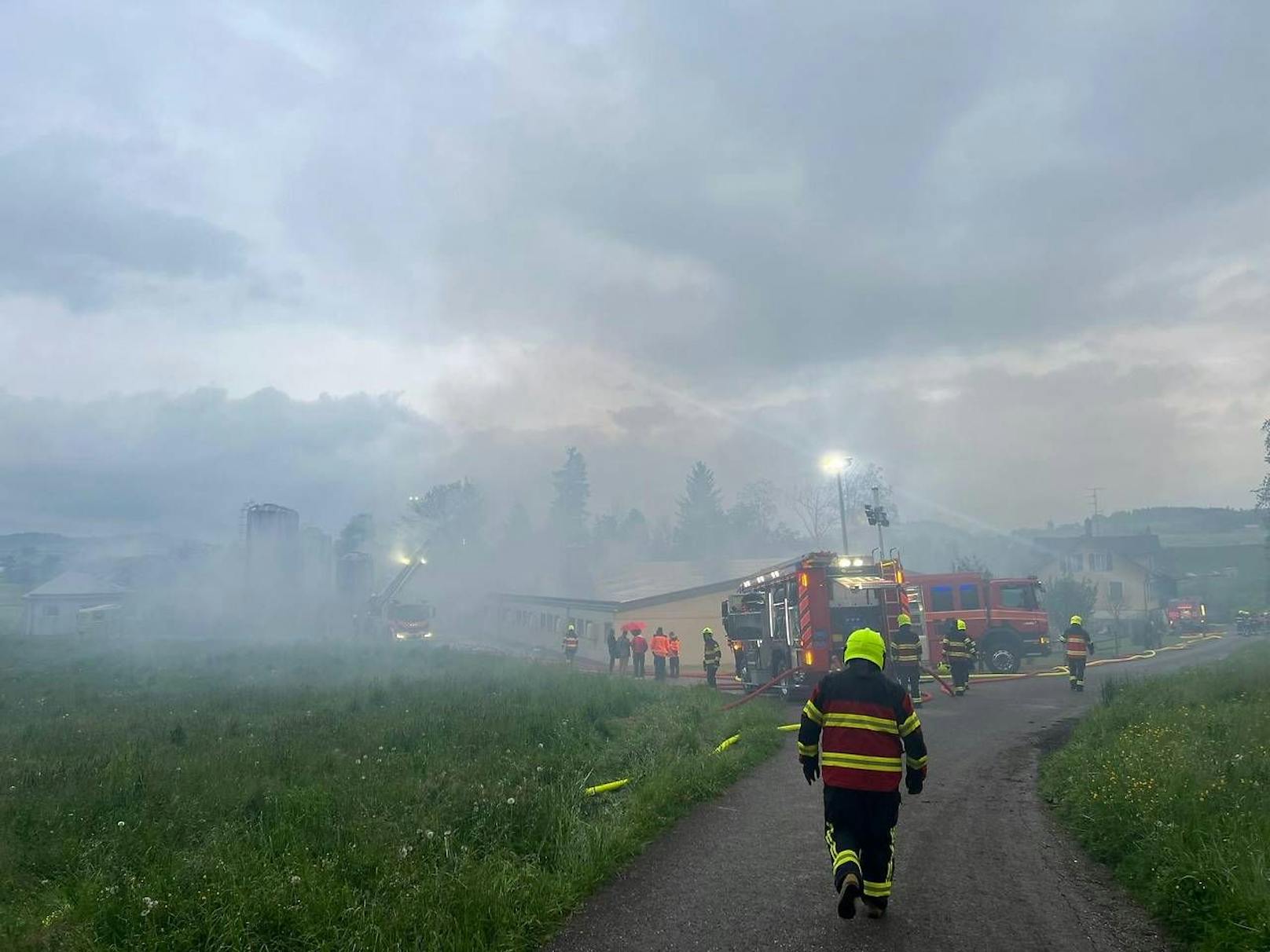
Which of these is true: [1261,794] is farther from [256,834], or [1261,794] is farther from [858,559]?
[858,559]

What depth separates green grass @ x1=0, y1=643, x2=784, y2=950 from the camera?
204 inches

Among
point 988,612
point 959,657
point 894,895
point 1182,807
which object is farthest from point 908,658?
point 988,612

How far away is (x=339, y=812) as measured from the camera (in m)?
7.62

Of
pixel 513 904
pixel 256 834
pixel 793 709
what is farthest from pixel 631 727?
pixel 513 904

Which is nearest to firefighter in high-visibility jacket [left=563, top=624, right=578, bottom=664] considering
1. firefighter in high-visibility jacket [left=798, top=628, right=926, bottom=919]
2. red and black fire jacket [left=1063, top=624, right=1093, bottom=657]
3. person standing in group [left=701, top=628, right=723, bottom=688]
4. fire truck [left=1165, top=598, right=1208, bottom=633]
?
person standing in group [left=701, top=628, right=723, bottom=688]

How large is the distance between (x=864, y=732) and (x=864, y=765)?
8.1 inches

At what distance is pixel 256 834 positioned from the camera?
23.1 ft

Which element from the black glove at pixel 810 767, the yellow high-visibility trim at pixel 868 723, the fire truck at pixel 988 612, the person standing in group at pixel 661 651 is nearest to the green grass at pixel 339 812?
the black glove at pixel 810 767

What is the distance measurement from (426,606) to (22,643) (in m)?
19.9

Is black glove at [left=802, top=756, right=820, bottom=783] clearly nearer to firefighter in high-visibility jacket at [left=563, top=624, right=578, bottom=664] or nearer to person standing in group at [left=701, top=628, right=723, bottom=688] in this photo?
person standing in group at [left=701, top=628, right=723, bottom=688]

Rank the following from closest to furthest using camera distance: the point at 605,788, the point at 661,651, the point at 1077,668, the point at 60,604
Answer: the point at 605,788
the point at 1077,668
the point at 661,651
the point at 60,604

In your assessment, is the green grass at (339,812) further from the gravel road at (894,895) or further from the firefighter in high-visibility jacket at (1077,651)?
the firefighter in high-visibility jacket at (1077,651)

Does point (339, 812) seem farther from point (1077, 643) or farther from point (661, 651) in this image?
point (661, 651)

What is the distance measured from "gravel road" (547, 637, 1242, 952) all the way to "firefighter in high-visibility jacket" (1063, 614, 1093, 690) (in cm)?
1044
